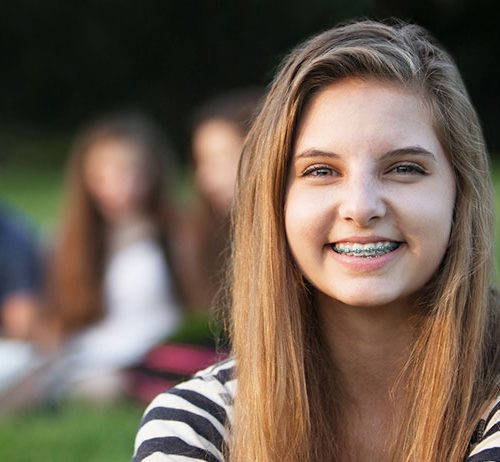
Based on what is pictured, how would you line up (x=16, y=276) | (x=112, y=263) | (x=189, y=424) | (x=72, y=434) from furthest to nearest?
Result: (x=16, y=276)
(x=112, y=263)
(x=72, y=434)
(x=189, y=424)

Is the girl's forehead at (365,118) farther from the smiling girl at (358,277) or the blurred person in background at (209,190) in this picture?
the blurred person in background at (209,190)

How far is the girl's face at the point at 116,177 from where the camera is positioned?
203 inches

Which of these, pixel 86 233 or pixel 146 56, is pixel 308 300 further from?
pixel 146 56

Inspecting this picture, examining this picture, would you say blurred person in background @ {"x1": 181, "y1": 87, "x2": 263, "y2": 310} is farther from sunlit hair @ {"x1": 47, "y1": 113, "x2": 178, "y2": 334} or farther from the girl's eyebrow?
the girl's eyebrow

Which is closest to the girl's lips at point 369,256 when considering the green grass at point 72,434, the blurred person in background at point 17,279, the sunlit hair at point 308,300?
the sunlit hair at point 308,300

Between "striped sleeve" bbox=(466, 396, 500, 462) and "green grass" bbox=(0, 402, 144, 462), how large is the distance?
204cm

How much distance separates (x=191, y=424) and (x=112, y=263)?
3186 millimetres

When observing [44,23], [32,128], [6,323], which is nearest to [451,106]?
[6,323]

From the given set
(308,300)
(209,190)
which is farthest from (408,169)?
(209,190)

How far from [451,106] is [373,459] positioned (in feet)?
2.18

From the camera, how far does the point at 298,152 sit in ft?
6.38

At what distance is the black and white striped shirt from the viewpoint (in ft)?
6.50

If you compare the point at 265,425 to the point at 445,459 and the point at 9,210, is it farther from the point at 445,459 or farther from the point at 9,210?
the point at 9,210

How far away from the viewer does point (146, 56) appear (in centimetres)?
1827
